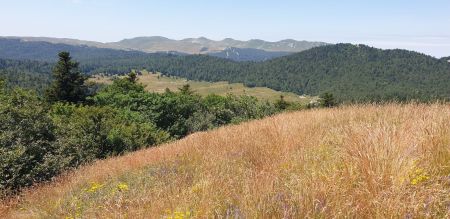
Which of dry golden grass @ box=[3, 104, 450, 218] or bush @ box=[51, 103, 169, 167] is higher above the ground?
dry golden grass @ box=[3, 104, 450, 218]

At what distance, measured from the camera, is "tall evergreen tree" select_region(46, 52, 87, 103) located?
45.3 m

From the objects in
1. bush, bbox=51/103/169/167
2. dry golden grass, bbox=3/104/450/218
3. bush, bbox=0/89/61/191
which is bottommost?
bush, bbox=51/103/169/167

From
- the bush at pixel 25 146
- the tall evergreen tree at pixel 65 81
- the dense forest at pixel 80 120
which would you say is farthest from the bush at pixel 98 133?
the tall evergreen tree at pixel 65 81

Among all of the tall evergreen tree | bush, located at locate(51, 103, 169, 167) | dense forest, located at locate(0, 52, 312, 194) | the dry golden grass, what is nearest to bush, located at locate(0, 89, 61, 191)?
dense forest, located at locate(0, 52, 312, 194)

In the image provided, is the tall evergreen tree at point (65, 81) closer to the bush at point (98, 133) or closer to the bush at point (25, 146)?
the bush at point (98, 133)

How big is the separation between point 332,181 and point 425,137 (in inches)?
54.8

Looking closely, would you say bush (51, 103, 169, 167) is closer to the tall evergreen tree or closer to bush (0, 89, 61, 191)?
bush (0, 89, 61, 191)

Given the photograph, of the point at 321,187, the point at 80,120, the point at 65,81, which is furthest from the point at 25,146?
the point at 65,81

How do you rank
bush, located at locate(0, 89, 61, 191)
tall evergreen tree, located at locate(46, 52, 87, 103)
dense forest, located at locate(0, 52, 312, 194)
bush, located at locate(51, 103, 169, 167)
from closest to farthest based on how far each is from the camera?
1. bush, located at locate(0, 89, 61, 191)
2. dense forest, located at locate(0, 52, 312, 194)
3. bush, located at locate(51, 103, 169, 167)
4. tall evergreen tree, located at locate(46, 52, 87, 103)

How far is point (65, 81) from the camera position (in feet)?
151

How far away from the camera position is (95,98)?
159 ft

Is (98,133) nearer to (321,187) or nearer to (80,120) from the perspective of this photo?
(80,120)

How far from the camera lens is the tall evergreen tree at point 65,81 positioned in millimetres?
45281

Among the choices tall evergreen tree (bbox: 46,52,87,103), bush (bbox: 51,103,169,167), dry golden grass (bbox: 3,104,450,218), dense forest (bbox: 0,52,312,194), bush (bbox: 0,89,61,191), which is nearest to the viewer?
dry golden grass (bbox: 3,104,450,218)
